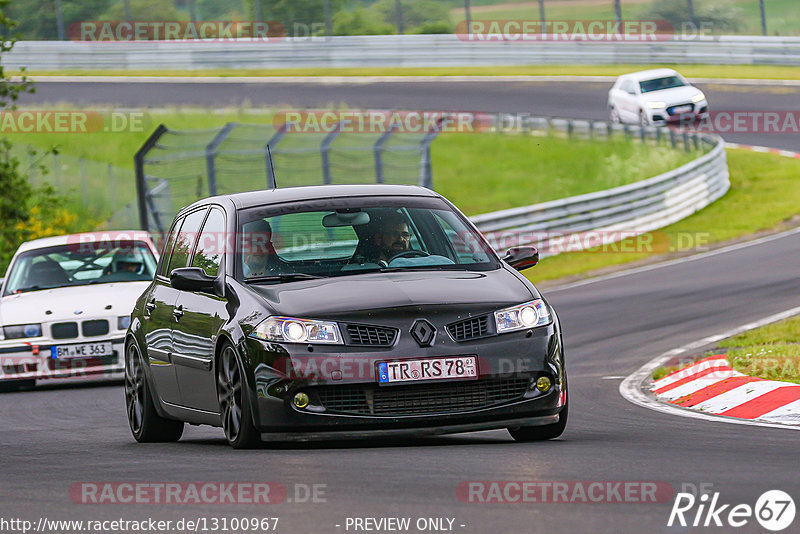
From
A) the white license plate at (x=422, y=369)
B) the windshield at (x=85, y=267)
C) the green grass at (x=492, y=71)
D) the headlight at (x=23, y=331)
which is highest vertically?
the white license plate at (x=422, y=369)

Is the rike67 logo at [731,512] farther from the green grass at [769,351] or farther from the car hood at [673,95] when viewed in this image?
the car hood at [673,95]

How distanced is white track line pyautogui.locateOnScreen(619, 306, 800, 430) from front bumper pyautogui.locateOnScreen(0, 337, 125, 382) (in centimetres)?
513

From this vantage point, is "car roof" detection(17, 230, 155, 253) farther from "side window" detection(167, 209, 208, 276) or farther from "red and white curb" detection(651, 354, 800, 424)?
"red and white curb" detection(651, 354, 800, 424)

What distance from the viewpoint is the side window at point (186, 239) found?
9.29 meters

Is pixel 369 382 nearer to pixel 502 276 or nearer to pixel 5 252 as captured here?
pixel 502 276

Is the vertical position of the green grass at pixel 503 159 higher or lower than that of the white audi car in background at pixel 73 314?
lower

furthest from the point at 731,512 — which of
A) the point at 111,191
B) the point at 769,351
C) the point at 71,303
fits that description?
the point at 111,191

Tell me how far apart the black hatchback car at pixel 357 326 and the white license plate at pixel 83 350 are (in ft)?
18.6

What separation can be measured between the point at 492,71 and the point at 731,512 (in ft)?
142

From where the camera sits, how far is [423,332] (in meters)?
7.47

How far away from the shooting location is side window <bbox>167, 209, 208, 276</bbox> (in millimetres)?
9289

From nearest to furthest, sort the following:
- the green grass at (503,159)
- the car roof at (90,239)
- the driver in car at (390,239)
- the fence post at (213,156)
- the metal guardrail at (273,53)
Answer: the driver in car at (390,239) → the car roof at (90,239) → the fence post at (213,156) → the green grass at (503,159) → the metal guardrail at (273,53)

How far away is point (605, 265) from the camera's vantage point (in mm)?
24297

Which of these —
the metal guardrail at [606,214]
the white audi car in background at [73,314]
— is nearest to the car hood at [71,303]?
the white audi car in background at [73,314]
